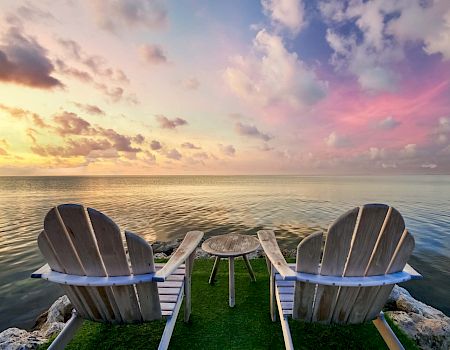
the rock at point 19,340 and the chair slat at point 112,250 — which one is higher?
Result: the chair slat at point 112,250

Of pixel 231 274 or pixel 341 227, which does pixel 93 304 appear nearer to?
pixel 231 274

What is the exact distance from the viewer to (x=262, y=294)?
3.69 metres

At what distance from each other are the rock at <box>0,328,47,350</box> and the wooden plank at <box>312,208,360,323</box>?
3.13 metres

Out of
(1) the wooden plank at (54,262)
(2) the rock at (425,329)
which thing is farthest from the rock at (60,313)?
(2) the rock at (425,329)

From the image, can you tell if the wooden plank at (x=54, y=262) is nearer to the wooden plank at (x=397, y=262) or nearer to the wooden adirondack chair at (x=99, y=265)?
the wooden adirondack chair at (x=99, y=265)

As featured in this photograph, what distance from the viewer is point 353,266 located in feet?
6.01

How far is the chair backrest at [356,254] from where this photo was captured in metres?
1.75

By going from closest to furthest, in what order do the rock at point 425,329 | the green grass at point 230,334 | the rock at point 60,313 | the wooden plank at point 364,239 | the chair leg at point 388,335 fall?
1. the wooden plank at point 364,239
2. the chair leg at point 388,335
3. the green grass at point 230,334
4. the rock at point 425,329
5. the rock at point 60,313

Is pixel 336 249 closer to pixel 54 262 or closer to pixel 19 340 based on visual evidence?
pixel 54 262

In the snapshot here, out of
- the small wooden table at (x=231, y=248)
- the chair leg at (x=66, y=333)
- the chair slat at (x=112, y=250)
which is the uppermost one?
the chair slat at (x=112, y=250)

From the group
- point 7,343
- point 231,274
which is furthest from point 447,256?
point 7,343

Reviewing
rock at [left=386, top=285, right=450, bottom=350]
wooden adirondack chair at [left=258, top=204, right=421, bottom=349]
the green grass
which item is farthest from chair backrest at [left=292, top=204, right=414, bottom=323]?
rock at [left=386, top=285, right=450, bottom=350]

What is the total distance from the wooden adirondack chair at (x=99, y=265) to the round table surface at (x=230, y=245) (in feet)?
4.23

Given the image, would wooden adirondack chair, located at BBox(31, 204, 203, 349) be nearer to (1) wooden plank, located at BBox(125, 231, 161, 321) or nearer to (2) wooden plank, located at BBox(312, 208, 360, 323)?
(1) wooden plank, located at BBox(125, 231, 161, 321)
